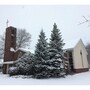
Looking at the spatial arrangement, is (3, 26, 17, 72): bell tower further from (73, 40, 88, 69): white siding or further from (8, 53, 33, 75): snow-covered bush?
(73, 40, 88, 69): white siding

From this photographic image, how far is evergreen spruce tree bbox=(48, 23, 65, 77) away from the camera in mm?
7343

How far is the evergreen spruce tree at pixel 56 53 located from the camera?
7.34m

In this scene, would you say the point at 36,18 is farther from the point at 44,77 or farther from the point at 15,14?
the point at 44,77

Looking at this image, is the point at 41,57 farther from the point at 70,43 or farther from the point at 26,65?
the point at 70,43

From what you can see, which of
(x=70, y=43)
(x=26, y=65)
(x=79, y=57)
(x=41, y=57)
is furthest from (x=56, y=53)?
(x=79, y=57)

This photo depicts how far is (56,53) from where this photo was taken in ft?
25.2

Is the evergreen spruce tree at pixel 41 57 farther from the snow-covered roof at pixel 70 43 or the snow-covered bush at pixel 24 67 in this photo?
the snow-covered roof at pixel 70 43

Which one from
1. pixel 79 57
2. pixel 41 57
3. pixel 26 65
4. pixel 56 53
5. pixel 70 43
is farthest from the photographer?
pixel 79 57

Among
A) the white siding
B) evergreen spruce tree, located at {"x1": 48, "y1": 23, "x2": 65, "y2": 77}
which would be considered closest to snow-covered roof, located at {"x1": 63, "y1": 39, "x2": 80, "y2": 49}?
the white siding

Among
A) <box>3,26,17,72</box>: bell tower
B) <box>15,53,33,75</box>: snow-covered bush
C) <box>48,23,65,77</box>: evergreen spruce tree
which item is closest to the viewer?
<box>48,23,65,77</box>: evergreen spruce tree

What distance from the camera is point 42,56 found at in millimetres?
7484

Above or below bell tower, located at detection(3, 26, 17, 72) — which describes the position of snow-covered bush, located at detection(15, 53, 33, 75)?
below
